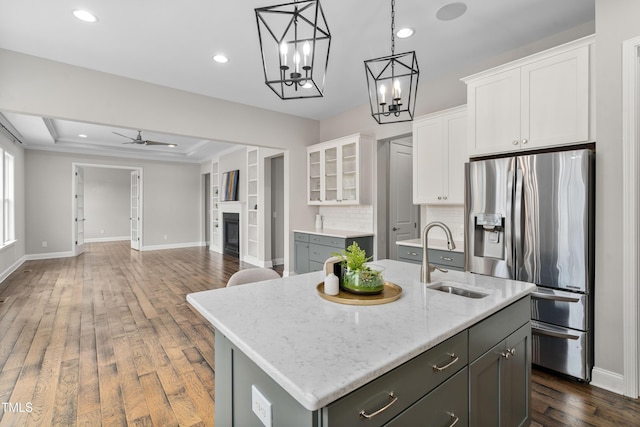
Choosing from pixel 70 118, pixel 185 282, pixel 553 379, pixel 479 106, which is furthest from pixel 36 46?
pixel 553 379

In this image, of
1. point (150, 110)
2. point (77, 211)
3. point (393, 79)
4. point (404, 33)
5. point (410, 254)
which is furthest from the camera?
point (77, 211)

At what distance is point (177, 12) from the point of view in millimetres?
2633

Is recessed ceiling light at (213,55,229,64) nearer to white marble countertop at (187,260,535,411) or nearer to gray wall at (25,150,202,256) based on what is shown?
white marble countertop at (187,260,535,411)

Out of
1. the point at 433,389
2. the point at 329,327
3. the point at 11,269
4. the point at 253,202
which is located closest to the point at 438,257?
the point at 433,389

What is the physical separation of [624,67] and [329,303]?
2.49 metres

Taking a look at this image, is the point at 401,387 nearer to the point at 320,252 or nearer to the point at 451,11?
the point at 451,11

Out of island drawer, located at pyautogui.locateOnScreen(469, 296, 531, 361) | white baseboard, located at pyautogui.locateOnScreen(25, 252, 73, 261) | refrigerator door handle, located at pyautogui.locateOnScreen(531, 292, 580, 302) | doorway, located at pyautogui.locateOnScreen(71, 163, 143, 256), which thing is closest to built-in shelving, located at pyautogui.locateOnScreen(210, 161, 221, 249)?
doorway, located at pyautogui.locateOnScreen(71, 163, 143, 256)

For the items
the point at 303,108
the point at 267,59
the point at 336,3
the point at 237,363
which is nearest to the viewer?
the point at 237,363

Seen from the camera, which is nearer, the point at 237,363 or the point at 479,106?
the point at 237,363

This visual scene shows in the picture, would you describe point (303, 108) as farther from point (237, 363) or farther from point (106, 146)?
point (106, 146)

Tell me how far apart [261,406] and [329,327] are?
33cm

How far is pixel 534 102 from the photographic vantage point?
252cm

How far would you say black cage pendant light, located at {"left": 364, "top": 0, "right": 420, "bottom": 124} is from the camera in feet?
6.31

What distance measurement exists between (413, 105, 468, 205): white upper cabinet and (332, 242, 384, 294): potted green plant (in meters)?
2.26
